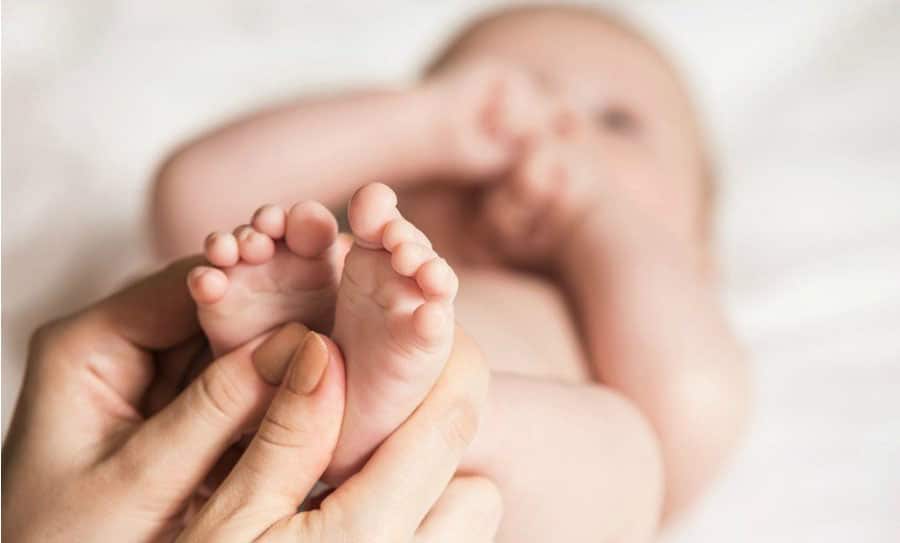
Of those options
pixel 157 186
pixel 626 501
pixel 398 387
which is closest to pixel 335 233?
pixel 398 387

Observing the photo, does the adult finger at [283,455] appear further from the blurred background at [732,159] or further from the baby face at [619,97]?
the baby face at [619,97]

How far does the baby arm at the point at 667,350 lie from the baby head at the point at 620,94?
6.1 inches

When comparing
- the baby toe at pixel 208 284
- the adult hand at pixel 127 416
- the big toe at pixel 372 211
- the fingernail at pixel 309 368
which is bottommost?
the adult hand at pixel 127 416

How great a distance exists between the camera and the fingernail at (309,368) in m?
0.58

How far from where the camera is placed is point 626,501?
2.62ft

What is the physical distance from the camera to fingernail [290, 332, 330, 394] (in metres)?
0.58

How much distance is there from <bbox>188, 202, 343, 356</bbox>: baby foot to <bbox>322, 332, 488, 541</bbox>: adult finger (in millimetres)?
97

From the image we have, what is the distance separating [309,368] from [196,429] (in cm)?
8

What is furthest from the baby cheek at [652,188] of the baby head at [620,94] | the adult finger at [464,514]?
the adult finger at [464,514]

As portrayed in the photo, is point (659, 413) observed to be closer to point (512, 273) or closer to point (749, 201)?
point (512, 273)

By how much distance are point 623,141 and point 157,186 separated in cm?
53

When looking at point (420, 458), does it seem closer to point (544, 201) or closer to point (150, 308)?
point (150, 308)

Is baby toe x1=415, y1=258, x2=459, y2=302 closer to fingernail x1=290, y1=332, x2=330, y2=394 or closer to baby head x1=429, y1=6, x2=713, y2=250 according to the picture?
fingernail x1=290, y1=332, x2=330, y2=394

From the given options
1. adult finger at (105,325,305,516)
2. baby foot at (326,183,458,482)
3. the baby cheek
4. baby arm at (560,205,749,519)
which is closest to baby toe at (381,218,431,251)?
baby foot at (326,183,458,482)
